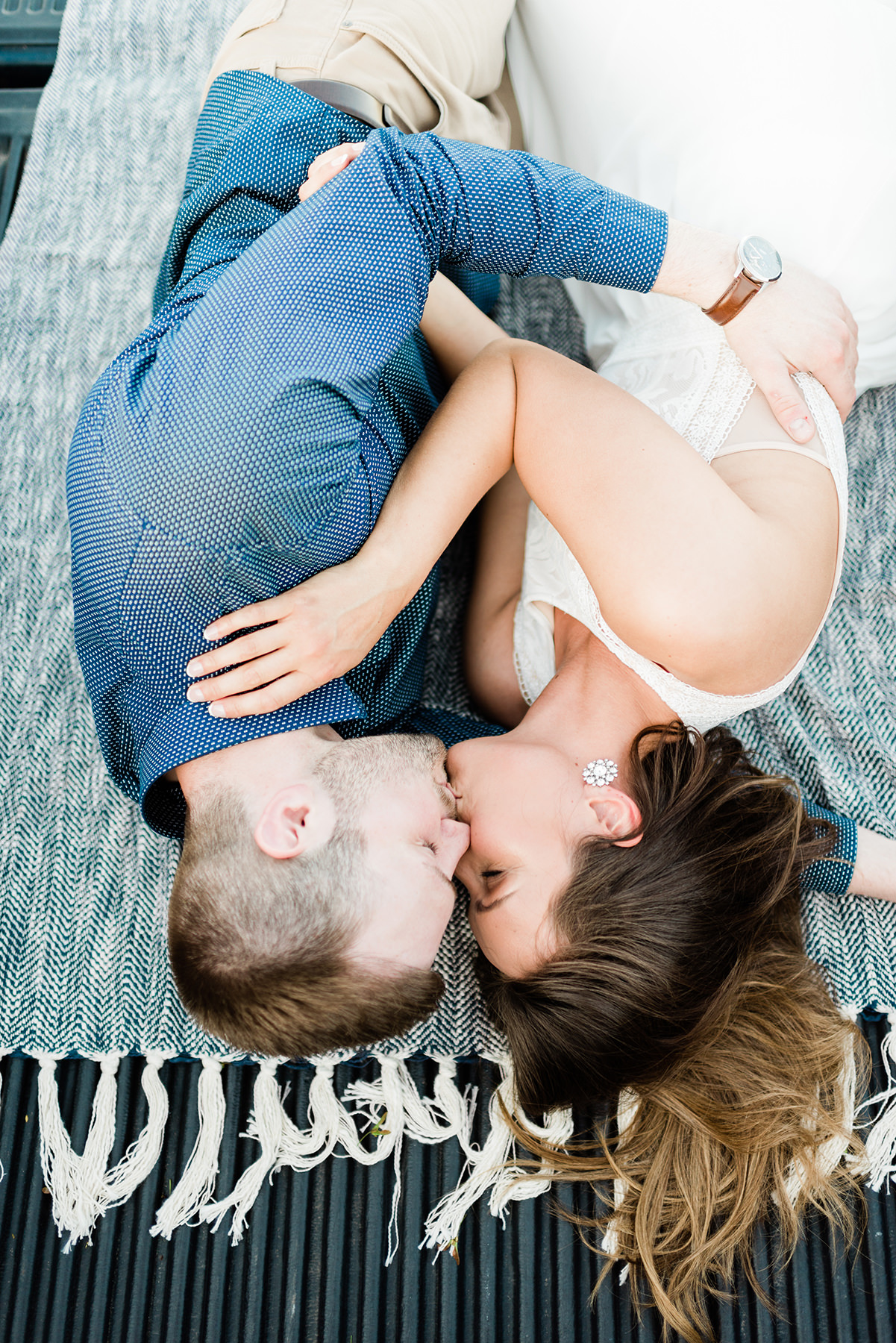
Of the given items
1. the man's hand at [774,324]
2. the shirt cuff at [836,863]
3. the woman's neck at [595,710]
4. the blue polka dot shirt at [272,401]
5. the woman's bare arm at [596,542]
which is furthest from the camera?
the shirt cuff at [836,863]

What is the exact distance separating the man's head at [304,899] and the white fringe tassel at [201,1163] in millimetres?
332

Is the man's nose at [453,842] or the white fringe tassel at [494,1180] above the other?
the man's nose at [453,842]

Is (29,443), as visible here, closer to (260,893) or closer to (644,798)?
(260,893)

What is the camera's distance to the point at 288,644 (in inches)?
41.9

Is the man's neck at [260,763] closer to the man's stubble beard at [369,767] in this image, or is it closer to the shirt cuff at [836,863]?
the man's stubble beard at [369,767]

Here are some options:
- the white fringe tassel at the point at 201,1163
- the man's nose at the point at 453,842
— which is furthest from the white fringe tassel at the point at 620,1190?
the white fringe tassel at the point at 201,1163

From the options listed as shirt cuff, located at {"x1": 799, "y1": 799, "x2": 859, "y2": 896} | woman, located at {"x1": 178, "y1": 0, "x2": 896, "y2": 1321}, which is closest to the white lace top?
woman, located at {"x1": 178, "y1": 0, "x2": 896, "y2": 1321}

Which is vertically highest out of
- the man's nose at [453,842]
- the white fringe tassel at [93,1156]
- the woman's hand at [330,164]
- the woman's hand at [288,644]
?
the woman's hand at [330,164]

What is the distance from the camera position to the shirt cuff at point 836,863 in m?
1.39

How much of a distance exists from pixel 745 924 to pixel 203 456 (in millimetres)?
940

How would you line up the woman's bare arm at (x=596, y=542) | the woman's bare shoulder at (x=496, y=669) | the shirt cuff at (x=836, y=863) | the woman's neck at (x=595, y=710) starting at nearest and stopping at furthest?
the woman's bare arm at (x=596, y=542), the woman's neck at (x=595, y=710), the shirt cuff at (x=836, y=863), the woman's bare shoulder at (x=496, y=669)

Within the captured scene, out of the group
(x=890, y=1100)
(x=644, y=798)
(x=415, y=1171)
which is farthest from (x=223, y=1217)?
(x=890, y=1100)

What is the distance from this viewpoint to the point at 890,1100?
138cm

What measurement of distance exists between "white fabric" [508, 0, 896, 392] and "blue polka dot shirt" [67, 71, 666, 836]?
12.9 inches
